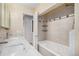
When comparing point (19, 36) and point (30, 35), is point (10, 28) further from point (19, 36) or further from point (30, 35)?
point (30, 35)

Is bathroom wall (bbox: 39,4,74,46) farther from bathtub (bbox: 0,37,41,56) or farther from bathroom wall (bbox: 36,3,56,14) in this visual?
bathtub (bbox: 0,37,41,56)

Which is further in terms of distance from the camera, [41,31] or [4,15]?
[41,31]

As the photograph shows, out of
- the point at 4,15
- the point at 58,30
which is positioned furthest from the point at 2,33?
the point at 58,30

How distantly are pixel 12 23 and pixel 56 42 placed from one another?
669mm

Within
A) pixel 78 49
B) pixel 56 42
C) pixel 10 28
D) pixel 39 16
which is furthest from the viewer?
pixel 56 42

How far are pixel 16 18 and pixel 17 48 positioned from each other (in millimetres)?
338

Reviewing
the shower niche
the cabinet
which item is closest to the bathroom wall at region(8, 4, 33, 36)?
the cabinet

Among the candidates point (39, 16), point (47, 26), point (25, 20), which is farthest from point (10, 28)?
point (47, 26)

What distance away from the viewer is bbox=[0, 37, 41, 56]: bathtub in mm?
859

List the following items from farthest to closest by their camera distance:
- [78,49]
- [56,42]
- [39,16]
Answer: [56,42] < [39,16] < [78,49]

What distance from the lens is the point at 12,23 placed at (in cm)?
90

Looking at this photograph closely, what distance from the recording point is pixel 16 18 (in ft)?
2.99

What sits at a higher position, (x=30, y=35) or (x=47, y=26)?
(x=47, y=26)

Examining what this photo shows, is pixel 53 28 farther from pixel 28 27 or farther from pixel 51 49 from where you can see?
pixel 28 27
